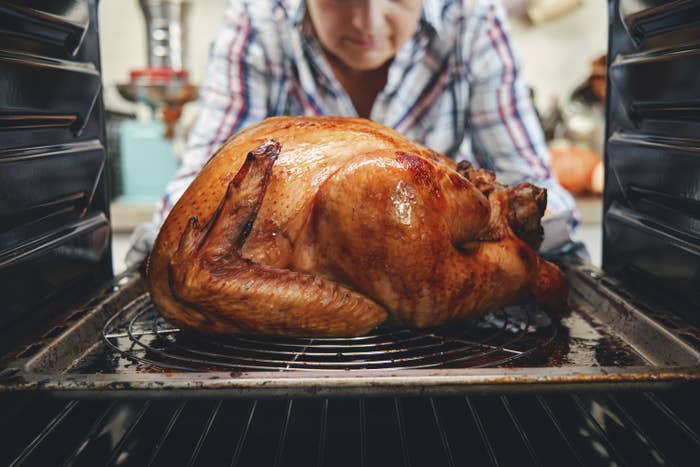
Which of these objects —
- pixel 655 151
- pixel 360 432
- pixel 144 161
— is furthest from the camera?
pixel 144 161

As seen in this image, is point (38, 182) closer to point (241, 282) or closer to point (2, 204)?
point (2, 204)

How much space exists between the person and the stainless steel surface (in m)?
1.07

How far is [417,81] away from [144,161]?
5.00 ft

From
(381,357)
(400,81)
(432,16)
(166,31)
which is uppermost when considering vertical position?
(166,31)

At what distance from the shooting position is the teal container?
2850 millimetres

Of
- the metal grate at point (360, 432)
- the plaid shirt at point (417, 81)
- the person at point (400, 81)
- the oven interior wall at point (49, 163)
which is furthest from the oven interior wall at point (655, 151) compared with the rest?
the oven interior wall at point (49, 163)

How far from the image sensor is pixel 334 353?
0.92m

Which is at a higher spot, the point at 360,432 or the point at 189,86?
the point at 189,86

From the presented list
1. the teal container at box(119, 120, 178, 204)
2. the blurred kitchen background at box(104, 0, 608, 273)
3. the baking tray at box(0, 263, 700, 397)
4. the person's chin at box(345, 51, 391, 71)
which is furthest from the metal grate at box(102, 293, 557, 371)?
the teal container at box(119, 120, 178, 204)

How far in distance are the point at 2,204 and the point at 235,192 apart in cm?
33

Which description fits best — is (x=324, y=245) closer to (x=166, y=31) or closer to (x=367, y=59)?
(x=367, y=59)

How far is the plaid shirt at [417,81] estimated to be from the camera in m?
1.99

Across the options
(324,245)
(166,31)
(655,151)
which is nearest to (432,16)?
(655,151)

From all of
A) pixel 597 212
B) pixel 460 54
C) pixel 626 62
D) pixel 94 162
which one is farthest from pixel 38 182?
pixel 597 212
